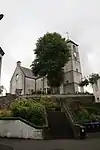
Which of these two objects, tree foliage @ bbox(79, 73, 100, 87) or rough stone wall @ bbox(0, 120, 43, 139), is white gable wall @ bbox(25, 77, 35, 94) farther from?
→ rough stone wall @ bbox(0, 120, 43, 139)

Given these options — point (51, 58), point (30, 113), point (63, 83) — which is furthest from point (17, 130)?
point (63, 83)

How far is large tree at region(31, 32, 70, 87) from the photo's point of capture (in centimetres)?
3772

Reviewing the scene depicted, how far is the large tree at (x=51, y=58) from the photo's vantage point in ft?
124

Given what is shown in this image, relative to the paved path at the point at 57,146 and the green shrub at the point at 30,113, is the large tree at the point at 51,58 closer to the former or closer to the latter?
the green shrub at the point at 30,113

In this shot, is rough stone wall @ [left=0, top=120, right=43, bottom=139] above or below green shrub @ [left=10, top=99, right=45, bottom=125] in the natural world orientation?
below

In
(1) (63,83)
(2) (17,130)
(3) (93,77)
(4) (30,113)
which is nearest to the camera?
(2) (17,130)

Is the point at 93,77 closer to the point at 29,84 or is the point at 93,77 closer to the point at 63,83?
the point at 63,83

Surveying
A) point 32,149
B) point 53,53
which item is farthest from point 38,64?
point 32,149

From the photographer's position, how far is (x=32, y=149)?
8773 mm

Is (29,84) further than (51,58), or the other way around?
(29,84)

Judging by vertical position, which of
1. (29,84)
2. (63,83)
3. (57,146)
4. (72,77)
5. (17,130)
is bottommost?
(57,146)

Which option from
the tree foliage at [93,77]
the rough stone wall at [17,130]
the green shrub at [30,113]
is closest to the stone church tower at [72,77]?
the tree foliage at [93,77]

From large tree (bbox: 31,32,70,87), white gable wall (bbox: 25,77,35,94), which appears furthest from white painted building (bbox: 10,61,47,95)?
large tree (bbox: 31,32,70,87)

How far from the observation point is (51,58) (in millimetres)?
39000
